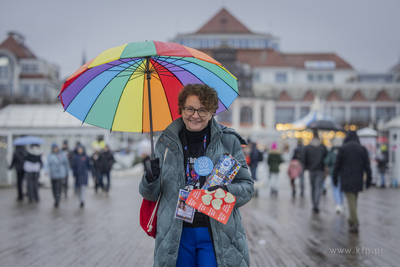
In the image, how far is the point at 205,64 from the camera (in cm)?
344

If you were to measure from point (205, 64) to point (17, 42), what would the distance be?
69381 millimetres

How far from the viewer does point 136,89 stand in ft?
11.8

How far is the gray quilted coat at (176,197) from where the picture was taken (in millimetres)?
2664

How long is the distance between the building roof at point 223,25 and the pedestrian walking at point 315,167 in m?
62.8

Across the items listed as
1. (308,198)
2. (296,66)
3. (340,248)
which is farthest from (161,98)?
(296,66)

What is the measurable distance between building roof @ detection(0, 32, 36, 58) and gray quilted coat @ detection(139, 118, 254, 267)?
6634 centimetres

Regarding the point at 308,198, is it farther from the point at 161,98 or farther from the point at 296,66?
the point at 296,66

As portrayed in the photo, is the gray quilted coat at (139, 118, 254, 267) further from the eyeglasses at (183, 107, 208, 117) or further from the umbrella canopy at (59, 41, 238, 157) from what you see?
the umbrella canopy at (59, 41, 238, 157)

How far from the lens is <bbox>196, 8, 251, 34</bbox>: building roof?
235 feet

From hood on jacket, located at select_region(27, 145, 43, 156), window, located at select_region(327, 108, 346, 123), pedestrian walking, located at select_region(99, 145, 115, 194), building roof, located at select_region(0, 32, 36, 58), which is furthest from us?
building roof, located at select_region(0, 32, 36, 58)

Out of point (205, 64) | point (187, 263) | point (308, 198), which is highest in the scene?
point (205, 64)

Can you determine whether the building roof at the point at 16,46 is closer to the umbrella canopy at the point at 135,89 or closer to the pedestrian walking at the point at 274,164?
the pedestrian walking at the point at 274,164

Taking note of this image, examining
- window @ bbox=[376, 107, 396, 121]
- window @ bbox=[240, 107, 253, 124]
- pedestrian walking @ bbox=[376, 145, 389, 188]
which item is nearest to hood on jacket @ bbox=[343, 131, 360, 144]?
pedestrian walking @ bbox=[376, 145, 389, 188]

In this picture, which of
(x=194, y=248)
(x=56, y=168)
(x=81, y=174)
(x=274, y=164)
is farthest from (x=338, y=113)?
(x=194, y=248)
